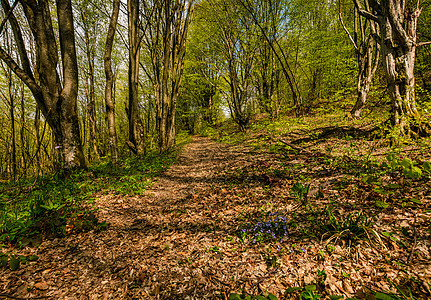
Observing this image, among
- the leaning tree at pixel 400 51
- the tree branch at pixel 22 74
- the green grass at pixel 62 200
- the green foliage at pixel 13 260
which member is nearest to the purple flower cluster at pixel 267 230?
the green grass at pixel 62 200

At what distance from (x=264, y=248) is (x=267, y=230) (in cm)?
30

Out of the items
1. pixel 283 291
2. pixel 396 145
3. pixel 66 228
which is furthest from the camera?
pixel 396 145

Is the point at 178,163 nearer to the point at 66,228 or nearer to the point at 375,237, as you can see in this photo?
the point at 66,228

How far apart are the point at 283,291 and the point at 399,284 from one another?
3.26 feet

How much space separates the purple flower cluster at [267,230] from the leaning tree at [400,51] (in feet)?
13.2

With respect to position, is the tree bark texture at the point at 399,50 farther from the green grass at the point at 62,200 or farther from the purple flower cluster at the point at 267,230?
the green grass at the point at 62,200

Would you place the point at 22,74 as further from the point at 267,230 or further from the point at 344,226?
the point at 344,226

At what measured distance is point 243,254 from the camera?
2.23 metres

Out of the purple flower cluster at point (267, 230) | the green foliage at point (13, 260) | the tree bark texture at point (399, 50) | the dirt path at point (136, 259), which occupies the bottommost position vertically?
the dirt path at point (136, 259)

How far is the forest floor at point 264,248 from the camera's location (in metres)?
1.70

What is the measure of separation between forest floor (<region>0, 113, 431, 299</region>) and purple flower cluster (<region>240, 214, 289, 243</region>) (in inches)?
→ 0.6

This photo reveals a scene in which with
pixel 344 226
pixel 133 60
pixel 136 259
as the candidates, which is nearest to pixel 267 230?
pixel 344 226

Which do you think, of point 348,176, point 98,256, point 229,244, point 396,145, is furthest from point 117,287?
point 396,145

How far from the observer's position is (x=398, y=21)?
405 centimetres
